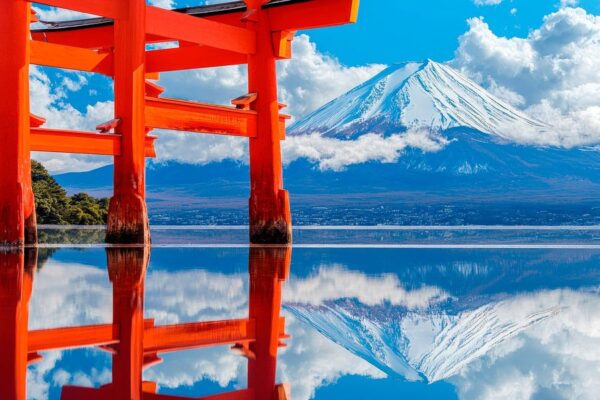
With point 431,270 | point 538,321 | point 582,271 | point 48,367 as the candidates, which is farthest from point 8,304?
point 582,271

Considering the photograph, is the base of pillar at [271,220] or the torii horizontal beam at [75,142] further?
the base of pillar at [271,220]

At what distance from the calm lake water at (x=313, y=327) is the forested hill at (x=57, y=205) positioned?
12587mm

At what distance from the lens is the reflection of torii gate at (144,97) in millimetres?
12744

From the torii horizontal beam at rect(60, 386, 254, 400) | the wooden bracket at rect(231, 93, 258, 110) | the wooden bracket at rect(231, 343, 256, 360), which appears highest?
the wooden bracket at rect(231, 93, 258, 110)

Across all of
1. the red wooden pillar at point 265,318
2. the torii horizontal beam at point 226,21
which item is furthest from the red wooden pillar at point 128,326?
the torii horizontal beam at point 226,21

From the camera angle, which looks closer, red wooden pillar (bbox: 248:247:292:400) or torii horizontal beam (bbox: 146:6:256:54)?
red wooden pillar (bbox: 248:247:292:400)

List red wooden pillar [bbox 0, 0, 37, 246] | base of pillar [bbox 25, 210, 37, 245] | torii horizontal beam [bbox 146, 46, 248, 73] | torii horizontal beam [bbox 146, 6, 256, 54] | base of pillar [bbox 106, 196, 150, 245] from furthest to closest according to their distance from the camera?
torii horizontal beam [bbox 146, 46, 248, 73], torii horizontal beam [bbox 146, 6, 256, 54], base of pillar [bbox 106, 196, 150, 245], base of pillar [bbox 25, 210, 37, 245], red wooden pillar [bbox 0, 0, 37, 246]

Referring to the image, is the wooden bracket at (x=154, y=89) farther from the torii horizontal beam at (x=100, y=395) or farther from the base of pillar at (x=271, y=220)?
the torii horizontal beam at (x=100, y=395)

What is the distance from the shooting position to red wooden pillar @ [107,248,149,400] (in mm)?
3695

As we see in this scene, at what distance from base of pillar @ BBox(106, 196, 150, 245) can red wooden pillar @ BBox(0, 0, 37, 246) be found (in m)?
1.32

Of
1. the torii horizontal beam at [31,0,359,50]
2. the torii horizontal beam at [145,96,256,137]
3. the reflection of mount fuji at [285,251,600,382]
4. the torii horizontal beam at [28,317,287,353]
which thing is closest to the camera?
the reflection of mount fuji at [285,251,600,382]

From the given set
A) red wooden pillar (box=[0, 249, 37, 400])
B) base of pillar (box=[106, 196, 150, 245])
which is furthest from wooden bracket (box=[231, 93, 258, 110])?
red wooden pillar (box=[0, 249, 37, 400])

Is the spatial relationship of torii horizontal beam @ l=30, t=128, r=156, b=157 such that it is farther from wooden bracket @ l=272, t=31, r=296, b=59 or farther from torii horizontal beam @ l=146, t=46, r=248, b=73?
wooden bracket @ l=272, t=31, r=296, b=59

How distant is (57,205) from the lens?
23594mm
